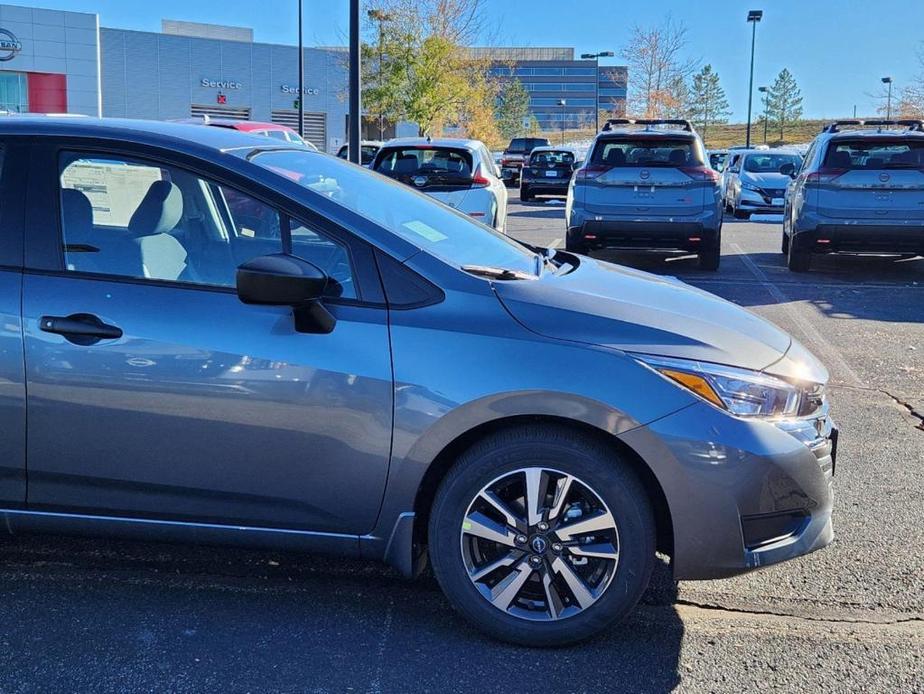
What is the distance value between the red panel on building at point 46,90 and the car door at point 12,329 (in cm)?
4337

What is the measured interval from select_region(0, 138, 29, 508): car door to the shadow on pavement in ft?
1.62

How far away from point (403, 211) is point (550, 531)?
1457 millimetres

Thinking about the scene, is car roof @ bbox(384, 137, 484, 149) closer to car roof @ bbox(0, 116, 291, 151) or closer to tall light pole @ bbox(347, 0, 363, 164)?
tall light pole @ bbox(347, 0, 363, 164)

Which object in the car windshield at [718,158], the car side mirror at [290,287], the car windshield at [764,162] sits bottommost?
the car side mirror at [290,287]

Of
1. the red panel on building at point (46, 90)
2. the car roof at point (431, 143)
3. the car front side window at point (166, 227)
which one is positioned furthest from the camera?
the red panel on building at point (46, 90)

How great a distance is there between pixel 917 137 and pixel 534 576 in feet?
34.0

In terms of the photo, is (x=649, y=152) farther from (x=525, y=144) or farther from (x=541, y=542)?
(x=525, y=144)

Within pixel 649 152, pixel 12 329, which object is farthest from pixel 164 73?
pixel 12 329

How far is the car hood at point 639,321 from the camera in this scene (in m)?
3.12

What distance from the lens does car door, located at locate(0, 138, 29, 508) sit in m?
3.26

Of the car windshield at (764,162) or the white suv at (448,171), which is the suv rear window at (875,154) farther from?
the car windshield at (764,162)

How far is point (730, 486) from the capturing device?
3.03m

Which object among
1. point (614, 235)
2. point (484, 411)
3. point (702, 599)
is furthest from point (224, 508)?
point (614, 235)

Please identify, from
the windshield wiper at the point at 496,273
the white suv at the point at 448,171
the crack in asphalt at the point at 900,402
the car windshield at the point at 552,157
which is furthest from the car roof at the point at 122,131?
the car windshield at the point at 552,157
